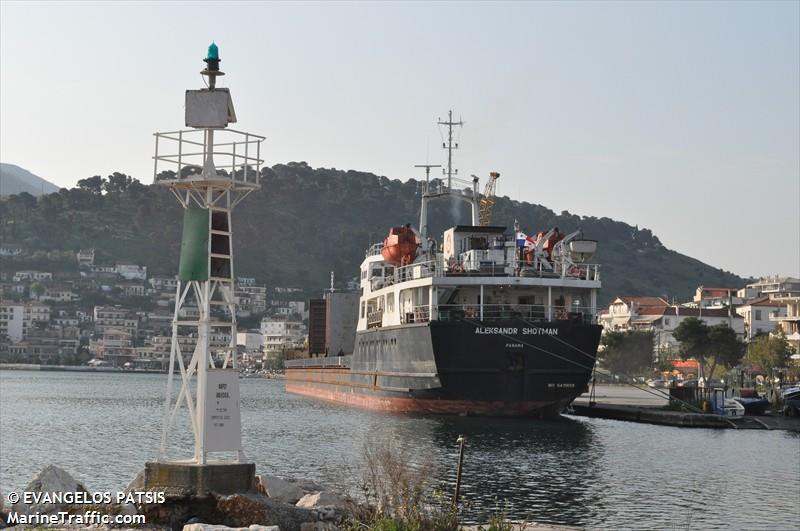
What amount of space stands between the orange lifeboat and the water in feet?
25.9

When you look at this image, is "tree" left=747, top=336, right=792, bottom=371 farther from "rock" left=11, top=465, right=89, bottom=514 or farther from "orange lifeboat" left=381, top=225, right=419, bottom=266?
"rock" left=11, top=465, right=89, bottom=514

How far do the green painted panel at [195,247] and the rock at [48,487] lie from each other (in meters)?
3.86

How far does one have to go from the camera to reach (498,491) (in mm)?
25812

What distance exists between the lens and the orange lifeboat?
54.3m

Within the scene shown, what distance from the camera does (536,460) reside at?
32344mm

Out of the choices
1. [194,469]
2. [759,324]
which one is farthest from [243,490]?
[759,324]

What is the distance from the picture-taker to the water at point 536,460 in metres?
23.9

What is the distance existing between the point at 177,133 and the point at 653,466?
62.7 feet

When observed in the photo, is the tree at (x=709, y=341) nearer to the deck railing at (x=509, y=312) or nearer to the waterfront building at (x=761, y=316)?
the waterfront building at (x=761, y=316)

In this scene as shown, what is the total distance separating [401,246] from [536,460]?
23264 millimetres

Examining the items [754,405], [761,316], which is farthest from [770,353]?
[761,316]

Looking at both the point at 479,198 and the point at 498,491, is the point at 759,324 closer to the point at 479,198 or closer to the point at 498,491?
the point at 479,198
